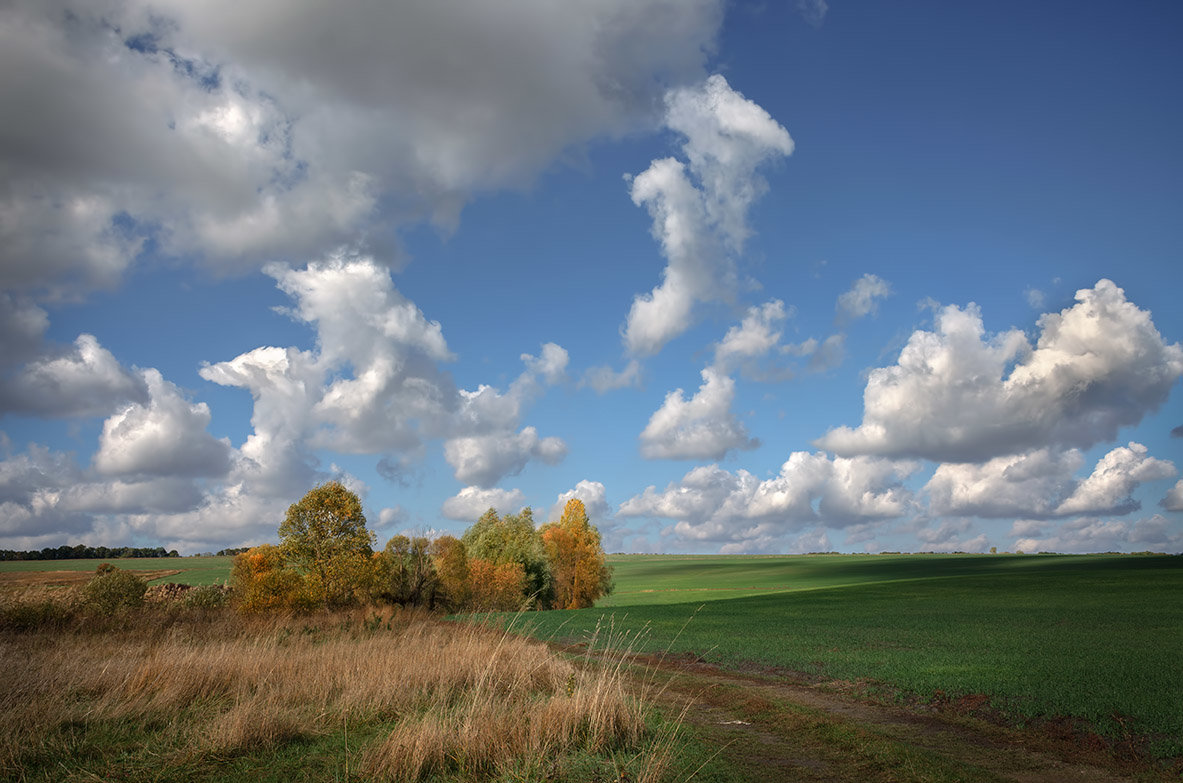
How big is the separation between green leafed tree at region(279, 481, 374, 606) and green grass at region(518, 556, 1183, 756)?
39.2 ft

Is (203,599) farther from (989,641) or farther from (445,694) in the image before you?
(989,641)

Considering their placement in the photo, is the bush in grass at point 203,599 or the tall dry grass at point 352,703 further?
the bush in grass at point 203,599

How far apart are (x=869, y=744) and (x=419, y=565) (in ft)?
156

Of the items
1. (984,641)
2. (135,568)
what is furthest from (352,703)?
(135,568)

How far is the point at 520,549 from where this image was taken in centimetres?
6938

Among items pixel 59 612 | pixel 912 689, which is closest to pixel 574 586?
pixel 59 612

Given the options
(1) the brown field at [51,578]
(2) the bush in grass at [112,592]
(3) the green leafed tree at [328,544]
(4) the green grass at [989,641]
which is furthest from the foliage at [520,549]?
(2) the bush in grass at [112,592]

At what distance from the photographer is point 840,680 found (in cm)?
1730

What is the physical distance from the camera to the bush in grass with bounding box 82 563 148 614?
25.0 m

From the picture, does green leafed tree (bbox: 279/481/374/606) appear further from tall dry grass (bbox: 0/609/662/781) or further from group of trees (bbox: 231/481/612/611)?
tall dry grass (bbox: 0/609/662/781)

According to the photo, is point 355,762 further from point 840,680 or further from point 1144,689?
point 1144,689

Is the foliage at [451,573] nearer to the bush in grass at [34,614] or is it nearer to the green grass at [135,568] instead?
the green grass at [135,568]

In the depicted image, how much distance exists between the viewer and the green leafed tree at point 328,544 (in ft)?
124

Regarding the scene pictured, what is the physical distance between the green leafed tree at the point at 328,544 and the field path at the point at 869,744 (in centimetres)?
2785
